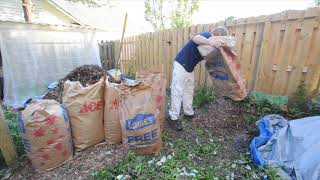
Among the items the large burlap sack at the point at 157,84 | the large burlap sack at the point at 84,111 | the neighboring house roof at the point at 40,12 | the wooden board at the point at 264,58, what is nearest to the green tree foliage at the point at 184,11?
the neighboring house roof at the point at 40,12

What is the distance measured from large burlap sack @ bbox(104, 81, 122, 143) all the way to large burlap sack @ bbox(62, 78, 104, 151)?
0.24 feet

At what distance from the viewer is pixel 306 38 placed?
107 inches

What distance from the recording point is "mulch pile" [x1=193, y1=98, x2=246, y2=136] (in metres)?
2.92

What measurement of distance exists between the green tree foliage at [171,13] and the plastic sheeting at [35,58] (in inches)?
217

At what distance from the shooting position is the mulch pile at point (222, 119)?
2.92 metres

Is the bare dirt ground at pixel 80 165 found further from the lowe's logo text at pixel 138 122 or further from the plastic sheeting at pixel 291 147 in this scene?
the plastic sheeting at pixel 291 147

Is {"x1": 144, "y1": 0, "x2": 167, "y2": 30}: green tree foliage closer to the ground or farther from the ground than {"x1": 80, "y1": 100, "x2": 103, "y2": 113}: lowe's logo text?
farther from the ground

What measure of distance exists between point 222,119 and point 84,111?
6.49 feet

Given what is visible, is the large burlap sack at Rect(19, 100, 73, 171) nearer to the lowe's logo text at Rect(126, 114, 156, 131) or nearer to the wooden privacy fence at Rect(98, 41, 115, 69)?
the lowe's logo text at Rect(126, 114, 156, 131)

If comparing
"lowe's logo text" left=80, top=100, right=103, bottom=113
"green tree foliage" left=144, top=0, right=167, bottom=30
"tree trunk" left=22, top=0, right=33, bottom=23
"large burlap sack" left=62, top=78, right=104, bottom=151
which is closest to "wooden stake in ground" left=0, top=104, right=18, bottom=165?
"large burlap sack" left=62, top=78, right=104, bottom=151

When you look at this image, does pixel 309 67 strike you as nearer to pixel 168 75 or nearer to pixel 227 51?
pixel 227 51

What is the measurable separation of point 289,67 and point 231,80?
1.14 metres

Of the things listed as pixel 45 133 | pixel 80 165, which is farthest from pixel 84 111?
pixel 80 165

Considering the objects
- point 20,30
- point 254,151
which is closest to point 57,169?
point 254,151
